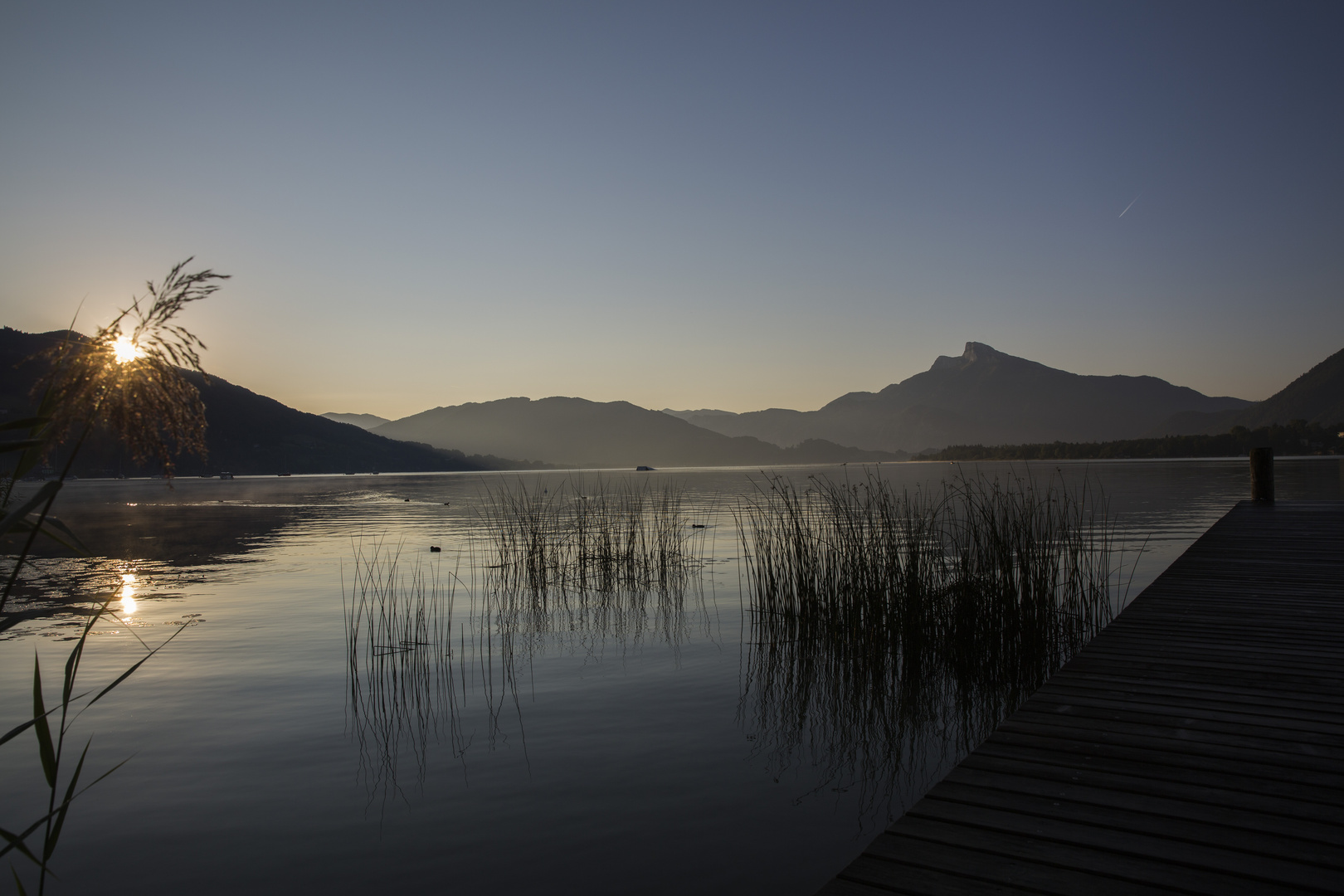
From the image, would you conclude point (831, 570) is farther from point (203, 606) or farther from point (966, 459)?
point (966, 459)

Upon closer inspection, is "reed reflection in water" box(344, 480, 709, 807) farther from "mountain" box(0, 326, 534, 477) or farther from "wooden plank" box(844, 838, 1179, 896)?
"mountain" box(0, 326, 534, 477)

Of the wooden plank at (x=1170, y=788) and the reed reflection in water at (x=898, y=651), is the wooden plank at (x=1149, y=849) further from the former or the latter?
the reed reflection in water at (x=898, y=651)

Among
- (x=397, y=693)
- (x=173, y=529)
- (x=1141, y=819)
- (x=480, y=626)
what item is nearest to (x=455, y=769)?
(x=397, y=693)

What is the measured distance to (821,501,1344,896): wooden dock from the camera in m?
2.27

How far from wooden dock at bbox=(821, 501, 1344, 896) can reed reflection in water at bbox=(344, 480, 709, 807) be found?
10.3 ft

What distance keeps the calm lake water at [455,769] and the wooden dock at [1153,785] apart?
1.03 m

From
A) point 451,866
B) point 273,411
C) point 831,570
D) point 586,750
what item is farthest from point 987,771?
point 273,411

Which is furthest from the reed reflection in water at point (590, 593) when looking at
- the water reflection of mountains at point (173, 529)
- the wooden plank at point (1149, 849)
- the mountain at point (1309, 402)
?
the mountain at point (1309, 402)

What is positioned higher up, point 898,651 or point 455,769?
point 898,651

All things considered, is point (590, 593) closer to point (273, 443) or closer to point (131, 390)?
point (131, 390)

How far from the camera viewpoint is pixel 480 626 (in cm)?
880

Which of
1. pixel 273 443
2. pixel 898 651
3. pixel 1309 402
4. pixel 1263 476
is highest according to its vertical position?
pixel 1309 402

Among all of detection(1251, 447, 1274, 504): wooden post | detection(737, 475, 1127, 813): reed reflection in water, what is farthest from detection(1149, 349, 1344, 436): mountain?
detection(737, 475, 1127, 813): reed reflection in water

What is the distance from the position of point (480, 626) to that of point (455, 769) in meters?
4.15
